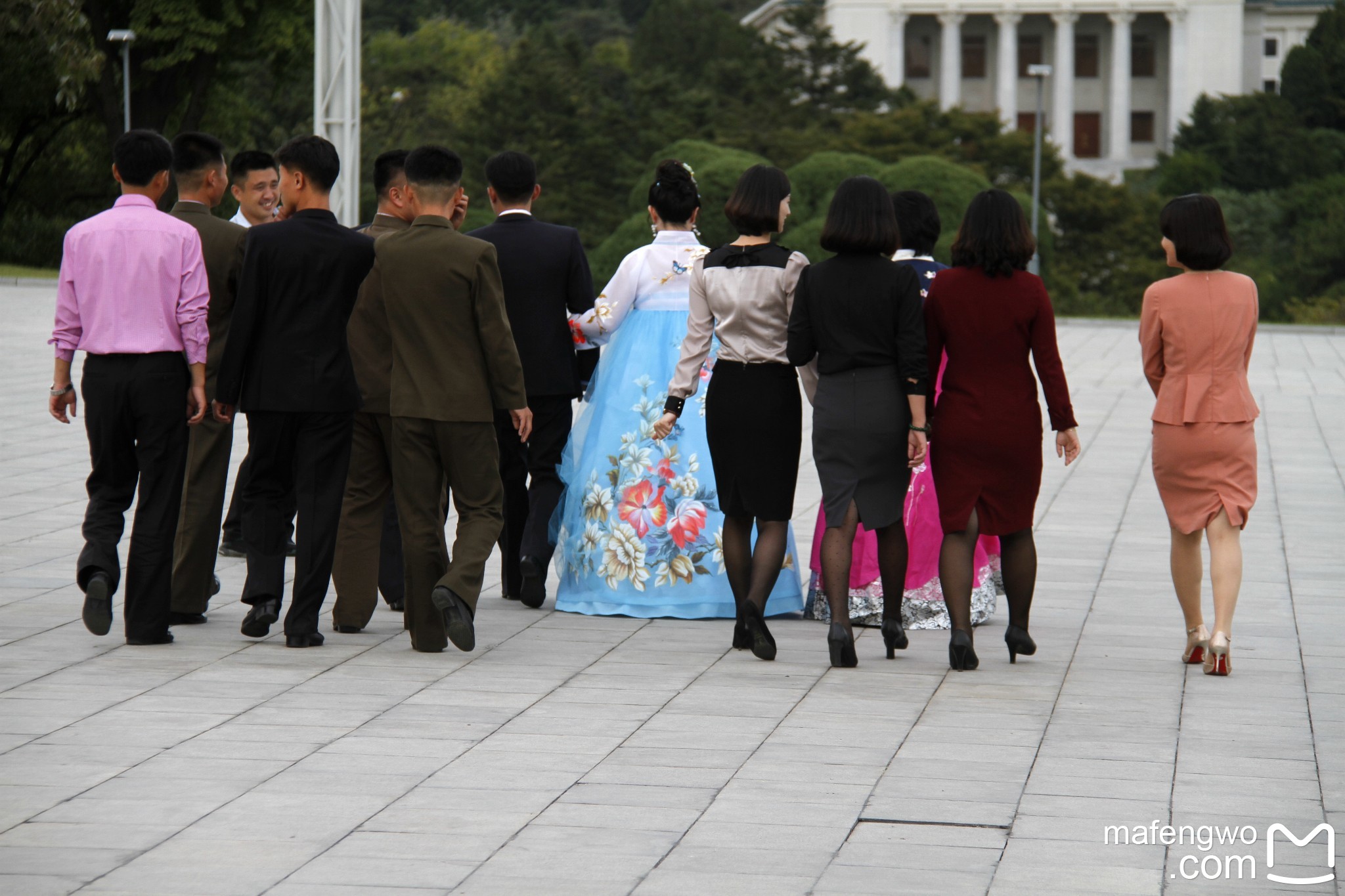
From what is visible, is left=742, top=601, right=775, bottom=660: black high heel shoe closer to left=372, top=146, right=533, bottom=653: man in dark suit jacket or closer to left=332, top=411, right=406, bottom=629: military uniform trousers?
left=372, top=146, right=533, bottom=653: man in dark suit jacket

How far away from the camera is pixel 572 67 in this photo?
194 ft

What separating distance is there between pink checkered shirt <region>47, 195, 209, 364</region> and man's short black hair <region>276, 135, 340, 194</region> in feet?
1.43

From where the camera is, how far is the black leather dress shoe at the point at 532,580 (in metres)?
7.41

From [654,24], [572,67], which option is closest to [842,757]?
[572,67]

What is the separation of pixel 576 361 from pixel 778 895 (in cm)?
395

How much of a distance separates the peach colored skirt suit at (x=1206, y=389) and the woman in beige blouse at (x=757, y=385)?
4.21 ft

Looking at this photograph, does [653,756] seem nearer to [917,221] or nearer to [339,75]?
[917,221]

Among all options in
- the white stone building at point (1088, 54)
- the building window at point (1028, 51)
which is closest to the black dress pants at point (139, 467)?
the white stone building at point (1088, 54)

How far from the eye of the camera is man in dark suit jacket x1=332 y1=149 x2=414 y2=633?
6.58 m

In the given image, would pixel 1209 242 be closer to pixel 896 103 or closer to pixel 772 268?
pixel 772 268

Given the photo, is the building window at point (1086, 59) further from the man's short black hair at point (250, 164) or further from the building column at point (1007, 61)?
the man's short black hair at point (250, 164)

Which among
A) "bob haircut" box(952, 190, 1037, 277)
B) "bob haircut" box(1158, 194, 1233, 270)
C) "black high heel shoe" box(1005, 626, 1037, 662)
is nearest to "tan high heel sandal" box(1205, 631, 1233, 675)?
"black high heel shoe" box(1005, 626, 1037, 662)

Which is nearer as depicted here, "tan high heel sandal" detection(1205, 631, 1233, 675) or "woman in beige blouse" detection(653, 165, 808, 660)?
"tan high heel sandal" detection(1205, 631, 1233, 675)

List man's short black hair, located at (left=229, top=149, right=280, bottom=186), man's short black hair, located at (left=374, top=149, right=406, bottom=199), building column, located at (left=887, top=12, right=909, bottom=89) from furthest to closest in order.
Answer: building column, located at (left=887, top=12, right=909, bottom=89) < man's short black hair, located at (left=229, top=149, right=280, bottom=186) < man's short black hair, located at (left=374, top=149, right=406, bottom=199)
